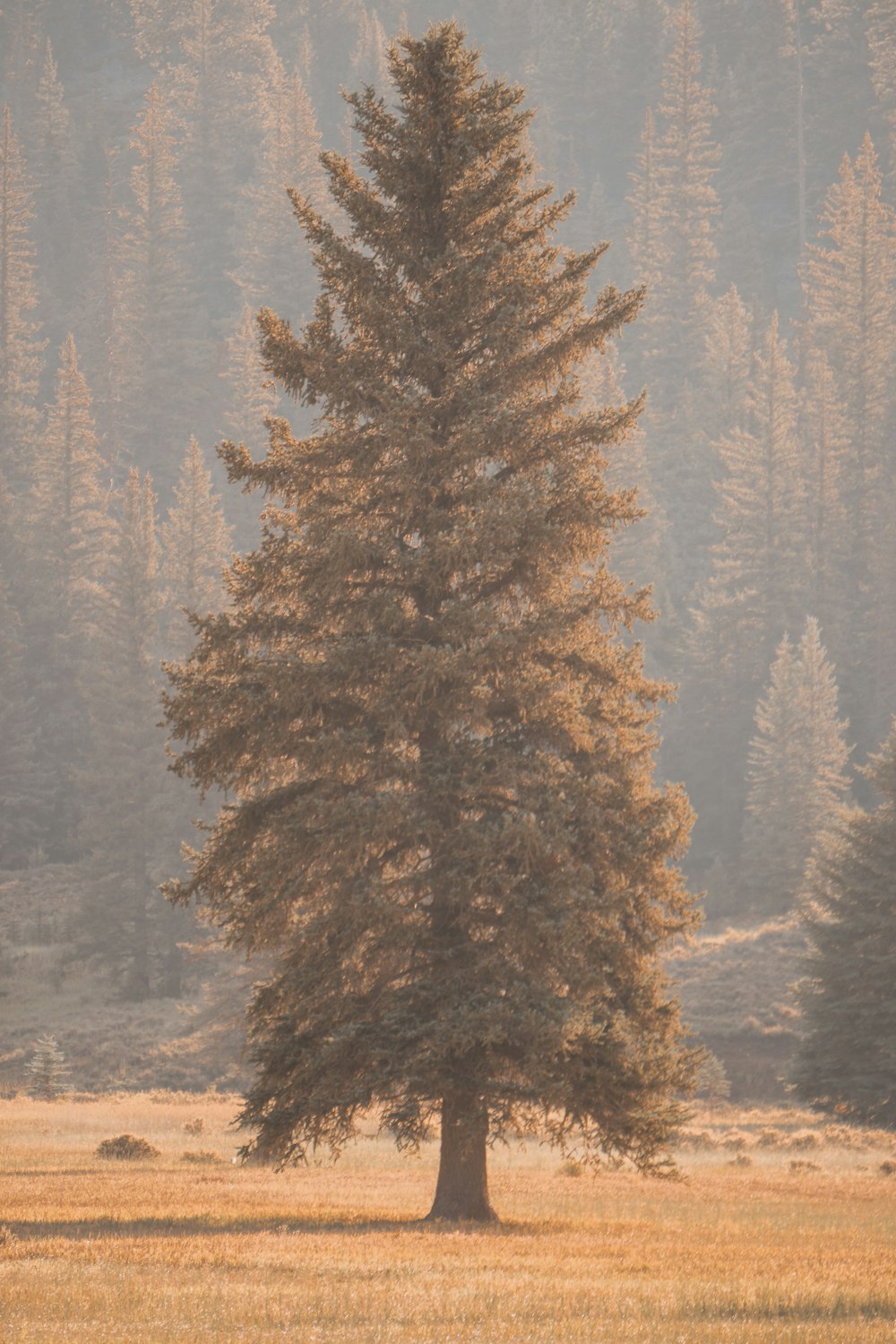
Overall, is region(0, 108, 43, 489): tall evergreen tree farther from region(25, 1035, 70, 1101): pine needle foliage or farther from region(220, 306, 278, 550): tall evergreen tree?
region(25, 1035, 70, 1101): pine needle foliage

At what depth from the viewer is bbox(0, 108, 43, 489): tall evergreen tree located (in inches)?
3199

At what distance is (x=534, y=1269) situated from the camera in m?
11.3

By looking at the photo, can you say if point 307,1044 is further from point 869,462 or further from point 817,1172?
point 869,462

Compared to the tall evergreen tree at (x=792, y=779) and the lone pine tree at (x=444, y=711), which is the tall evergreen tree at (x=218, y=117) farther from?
the lone pine tree at (x=444, y=711)

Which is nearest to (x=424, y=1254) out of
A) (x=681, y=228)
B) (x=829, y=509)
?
(x=829, y=509)

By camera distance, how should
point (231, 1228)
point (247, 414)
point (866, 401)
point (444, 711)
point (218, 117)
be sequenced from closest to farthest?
1. point (231, 1228)
2. point (444, 711)
3. point (866, 401)
4. point (247, 414)
5. point (218, 117)

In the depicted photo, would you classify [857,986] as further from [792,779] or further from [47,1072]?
[792,779]

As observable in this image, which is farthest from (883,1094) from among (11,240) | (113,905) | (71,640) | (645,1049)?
(11,240)

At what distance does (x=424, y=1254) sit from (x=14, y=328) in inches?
3141

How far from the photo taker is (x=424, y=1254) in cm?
1184

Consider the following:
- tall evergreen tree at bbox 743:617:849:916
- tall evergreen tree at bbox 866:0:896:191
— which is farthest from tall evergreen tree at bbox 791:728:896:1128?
tall evergreen tree at bbox 866:0:896:191

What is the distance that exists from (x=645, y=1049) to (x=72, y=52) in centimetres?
14219

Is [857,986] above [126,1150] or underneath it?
above

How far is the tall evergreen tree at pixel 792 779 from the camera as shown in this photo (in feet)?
189
